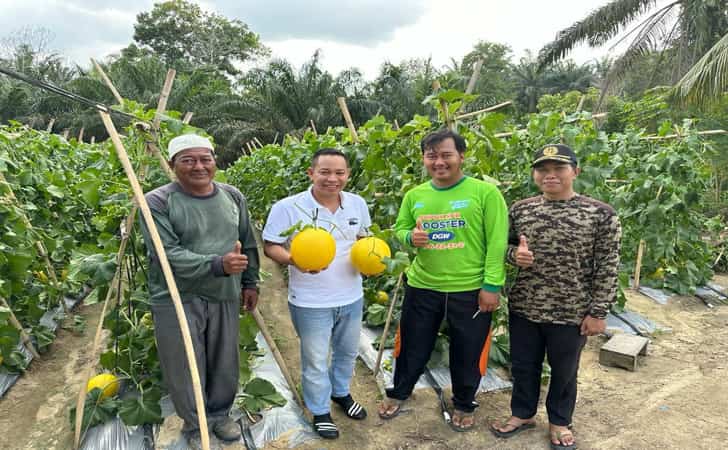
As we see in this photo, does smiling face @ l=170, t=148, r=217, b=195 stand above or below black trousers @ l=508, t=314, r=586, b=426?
above

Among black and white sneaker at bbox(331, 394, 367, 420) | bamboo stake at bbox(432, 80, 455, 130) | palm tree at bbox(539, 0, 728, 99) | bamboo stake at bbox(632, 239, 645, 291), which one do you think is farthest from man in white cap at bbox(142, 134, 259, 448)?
palm tree at bbox(539, 0, 728, 99)

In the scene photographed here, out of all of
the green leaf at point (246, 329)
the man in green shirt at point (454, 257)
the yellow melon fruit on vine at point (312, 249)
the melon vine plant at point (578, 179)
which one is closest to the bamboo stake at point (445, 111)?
the melon vine plant at point (578, 179)

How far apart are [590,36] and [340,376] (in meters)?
16.8

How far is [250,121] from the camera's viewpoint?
20.0 m

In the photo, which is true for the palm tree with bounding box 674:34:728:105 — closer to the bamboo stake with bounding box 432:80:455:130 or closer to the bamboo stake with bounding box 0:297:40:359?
the bamboo stake with bounding box 432:80:455:130

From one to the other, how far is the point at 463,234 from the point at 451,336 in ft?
2.10

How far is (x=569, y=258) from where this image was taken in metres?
2.52

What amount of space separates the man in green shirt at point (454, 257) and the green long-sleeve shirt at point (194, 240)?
0.95 meters

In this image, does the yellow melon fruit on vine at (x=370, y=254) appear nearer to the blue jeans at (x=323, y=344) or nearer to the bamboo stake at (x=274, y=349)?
the blue jeans at (x=323, y=344)

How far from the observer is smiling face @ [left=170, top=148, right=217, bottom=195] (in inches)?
91.8

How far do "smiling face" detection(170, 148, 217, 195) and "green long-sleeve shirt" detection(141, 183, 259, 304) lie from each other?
0.05m

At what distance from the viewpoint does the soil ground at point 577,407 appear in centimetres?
293

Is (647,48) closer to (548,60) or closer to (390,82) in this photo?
(548,60)

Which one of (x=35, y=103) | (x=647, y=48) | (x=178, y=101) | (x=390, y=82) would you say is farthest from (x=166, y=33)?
(x=647, y=48)
